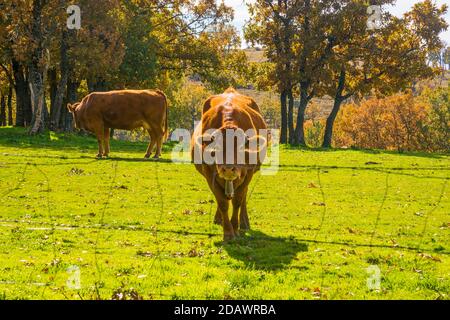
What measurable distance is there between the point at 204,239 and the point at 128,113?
1402 centimetres

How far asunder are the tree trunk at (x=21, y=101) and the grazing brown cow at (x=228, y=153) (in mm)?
33242

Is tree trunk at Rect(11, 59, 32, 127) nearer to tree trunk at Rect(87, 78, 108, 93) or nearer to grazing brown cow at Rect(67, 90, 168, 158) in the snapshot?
tree trunk at Rect(87, 78, 108, 93)

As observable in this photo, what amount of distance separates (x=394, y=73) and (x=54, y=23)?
87.4 feet

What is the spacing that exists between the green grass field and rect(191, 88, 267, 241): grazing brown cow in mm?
714

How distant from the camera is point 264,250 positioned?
392 inches

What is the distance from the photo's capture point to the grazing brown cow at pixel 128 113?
23875 mm

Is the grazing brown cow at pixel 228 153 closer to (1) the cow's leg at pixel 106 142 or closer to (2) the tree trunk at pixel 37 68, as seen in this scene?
(1) the cow's leg at pixel 106 142

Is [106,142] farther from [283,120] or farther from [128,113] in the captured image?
[283,120]

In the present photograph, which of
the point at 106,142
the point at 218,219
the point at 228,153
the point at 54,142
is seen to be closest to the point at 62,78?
the point at 54,142

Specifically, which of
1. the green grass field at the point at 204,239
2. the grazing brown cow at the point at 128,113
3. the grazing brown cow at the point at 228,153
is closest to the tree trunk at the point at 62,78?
the grazing brown cow at the point at 128,113

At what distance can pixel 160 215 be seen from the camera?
13523mm

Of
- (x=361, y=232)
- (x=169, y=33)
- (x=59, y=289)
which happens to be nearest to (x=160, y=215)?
(x=361, y=232)

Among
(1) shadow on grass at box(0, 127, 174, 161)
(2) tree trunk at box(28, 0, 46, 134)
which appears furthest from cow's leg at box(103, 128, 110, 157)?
(2) tree trunk at box(28, 0, 46, 134)

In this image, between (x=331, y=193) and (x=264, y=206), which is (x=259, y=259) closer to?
(x=264, y=206)
